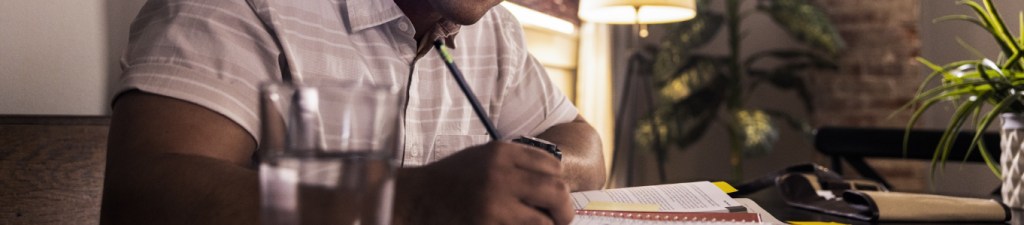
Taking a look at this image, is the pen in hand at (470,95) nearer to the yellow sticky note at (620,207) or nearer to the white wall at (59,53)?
the yellow sticky note at (620,207)

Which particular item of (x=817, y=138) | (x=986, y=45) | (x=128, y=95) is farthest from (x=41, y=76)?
(x=986, y=45)

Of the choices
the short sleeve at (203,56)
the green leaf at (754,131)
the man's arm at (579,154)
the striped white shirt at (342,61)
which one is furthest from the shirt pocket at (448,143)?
the green leaf at (754,131)

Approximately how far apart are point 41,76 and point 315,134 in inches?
27.0

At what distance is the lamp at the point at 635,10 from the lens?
2768 mm

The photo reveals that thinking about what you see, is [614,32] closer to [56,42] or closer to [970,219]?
[970,219]

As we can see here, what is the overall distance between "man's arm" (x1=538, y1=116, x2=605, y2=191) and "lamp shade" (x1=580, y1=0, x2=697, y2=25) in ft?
4.42

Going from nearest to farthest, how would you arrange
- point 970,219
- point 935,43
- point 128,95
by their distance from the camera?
point 128,95
point 970,219
point 935,43

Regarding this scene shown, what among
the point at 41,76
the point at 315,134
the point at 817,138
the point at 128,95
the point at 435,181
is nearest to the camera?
the point at 315,134

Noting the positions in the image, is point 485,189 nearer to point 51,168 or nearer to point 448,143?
point 51,168

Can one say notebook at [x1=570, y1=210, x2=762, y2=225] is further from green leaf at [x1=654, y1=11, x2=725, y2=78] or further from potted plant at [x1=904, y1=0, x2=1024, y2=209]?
green leaf at [x1=654, y1=11, x2=725, y2=78]

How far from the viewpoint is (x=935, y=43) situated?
4.85m

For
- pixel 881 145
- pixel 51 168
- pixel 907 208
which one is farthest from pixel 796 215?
pixel 881 145

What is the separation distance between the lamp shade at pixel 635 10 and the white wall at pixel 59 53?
187cm

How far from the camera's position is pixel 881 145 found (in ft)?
8.08
